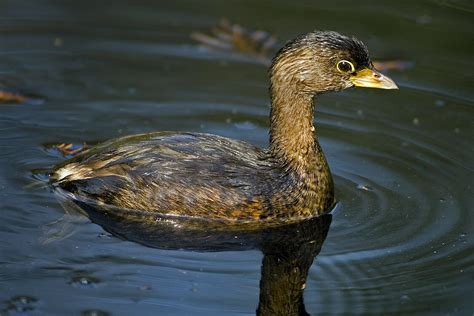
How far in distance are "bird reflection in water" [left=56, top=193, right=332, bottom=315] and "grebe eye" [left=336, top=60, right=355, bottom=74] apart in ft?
3.63

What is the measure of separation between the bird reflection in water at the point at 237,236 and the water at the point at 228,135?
0.09 meters

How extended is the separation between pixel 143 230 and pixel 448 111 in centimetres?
347

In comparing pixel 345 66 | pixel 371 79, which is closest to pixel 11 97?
pixel 345 66

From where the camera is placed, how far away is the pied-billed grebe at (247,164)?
25.2 ft

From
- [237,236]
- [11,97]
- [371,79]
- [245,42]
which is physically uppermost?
[245,42]

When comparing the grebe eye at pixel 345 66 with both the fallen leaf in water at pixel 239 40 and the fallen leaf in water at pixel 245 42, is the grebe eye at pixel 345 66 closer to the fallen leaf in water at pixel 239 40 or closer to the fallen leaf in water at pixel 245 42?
the fallen leaf in water at pixel 245 42

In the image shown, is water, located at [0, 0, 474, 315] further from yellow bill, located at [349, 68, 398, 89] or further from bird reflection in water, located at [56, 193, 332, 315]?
Result: yellow bill, located at [349, 68, 398, 89]

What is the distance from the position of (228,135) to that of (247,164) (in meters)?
1.31

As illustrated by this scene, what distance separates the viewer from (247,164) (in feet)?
25.7

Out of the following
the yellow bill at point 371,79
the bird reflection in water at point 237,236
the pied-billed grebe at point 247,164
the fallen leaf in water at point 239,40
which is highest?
the fallen leaf in water at point 239,40

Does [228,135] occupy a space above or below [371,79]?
below

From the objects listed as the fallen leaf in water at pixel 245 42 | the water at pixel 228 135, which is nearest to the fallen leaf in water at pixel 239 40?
the fallen leaf in water at pixel 245 42

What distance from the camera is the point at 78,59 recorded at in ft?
34.1

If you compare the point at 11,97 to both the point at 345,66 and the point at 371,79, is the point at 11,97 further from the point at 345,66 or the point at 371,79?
the point at 371,79
